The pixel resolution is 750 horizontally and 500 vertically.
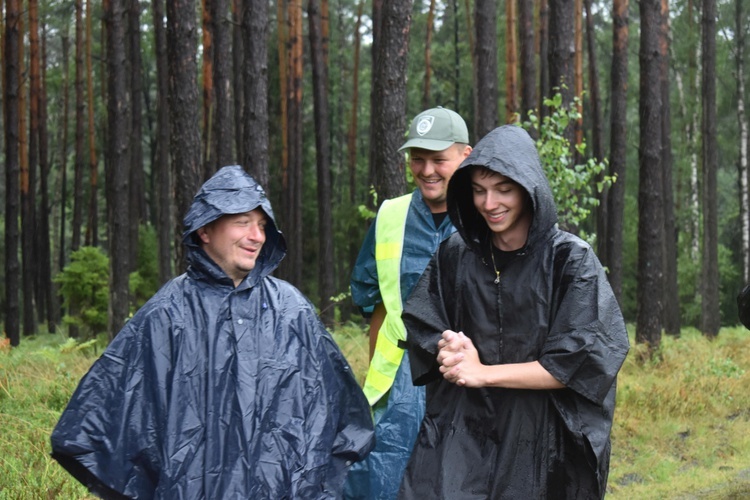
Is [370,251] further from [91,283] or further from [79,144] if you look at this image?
[79,144]

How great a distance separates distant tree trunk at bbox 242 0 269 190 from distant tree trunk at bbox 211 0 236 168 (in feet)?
13.4

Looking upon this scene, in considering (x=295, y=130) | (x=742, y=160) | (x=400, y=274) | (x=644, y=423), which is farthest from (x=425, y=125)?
(x=742, y=160)

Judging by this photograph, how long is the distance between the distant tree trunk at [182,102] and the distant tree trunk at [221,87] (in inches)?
216

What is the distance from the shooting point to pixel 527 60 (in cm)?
2052

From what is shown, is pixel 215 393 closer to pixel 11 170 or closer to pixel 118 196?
pixel 118 196

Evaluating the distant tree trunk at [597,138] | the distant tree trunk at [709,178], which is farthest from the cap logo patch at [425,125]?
the distant tree trunk at [597,138]

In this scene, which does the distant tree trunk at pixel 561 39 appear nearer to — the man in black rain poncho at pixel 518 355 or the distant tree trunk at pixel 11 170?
the man in black rain poncho at pixel 518 355

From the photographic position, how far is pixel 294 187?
28266mm

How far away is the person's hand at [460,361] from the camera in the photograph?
3516 mm

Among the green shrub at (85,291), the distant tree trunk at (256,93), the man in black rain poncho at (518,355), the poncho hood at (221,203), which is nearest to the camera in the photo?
the man in black rain poncho at (518,355)

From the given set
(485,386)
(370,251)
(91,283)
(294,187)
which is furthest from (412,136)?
(294,187)

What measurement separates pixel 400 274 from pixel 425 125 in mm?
734

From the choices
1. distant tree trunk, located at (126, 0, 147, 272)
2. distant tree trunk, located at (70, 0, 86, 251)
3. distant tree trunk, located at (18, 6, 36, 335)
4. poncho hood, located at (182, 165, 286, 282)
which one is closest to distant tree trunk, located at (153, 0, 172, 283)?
distant tree trunk, located at (126, 0, 147, 272)

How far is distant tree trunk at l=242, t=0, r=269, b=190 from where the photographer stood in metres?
13.6
